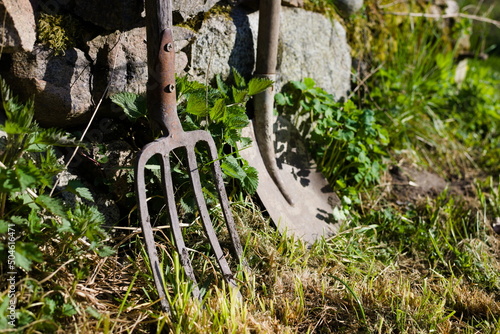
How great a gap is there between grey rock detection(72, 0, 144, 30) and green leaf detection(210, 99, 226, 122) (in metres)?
0.49

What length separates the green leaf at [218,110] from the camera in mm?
2141

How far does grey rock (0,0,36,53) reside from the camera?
5.89 ft

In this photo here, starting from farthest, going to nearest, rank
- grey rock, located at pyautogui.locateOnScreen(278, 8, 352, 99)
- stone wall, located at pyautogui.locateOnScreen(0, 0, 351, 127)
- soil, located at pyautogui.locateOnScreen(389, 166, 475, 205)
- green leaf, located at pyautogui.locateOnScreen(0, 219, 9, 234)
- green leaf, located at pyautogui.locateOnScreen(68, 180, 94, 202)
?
soil, located at pyautogui.locateOnScreen(389, 166, 475, 205)
grey rock, located at pyautogui.locateOnScreen(278, 8, 352, 99)
stone wall, located at pyautogui.locateOnScreen(0, 0, 351, 127)
green leaf, located at pyautogui.locateOnScreen(68, 180, 94, 202)
green leaf, located at pyautogui.locateOnScreen(0, 219, 9, 234)

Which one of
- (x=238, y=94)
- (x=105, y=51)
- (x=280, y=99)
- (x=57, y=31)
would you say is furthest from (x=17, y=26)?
(x=280, y=99)

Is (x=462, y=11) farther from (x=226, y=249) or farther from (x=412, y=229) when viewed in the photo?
(x=226, y=249)

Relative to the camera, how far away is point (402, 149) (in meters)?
3.21

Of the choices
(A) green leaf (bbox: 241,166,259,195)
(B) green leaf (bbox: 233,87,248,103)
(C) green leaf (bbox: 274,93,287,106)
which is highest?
(B) green leaf (bbox: 233,87,248,103)

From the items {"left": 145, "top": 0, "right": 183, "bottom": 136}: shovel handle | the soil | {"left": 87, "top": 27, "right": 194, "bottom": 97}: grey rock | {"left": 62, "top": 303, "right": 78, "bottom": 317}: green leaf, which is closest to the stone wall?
{"left": 87, "top": 27, "right": 194, "bottom": 97}: grey rock

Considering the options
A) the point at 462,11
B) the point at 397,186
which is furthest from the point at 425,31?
the point at 397,186

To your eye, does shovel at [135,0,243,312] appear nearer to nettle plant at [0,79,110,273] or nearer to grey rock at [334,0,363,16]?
nettle plant at [0,79,110,273]

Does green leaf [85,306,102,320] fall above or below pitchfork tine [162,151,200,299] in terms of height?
below

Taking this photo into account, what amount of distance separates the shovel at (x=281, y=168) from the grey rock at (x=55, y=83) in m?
0.78

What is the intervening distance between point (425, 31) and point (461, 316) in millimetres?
2186

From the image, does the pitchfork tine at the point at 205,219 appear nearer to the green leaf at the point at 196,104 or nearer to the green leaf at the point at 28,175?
the green leaf at the point at 196,104
